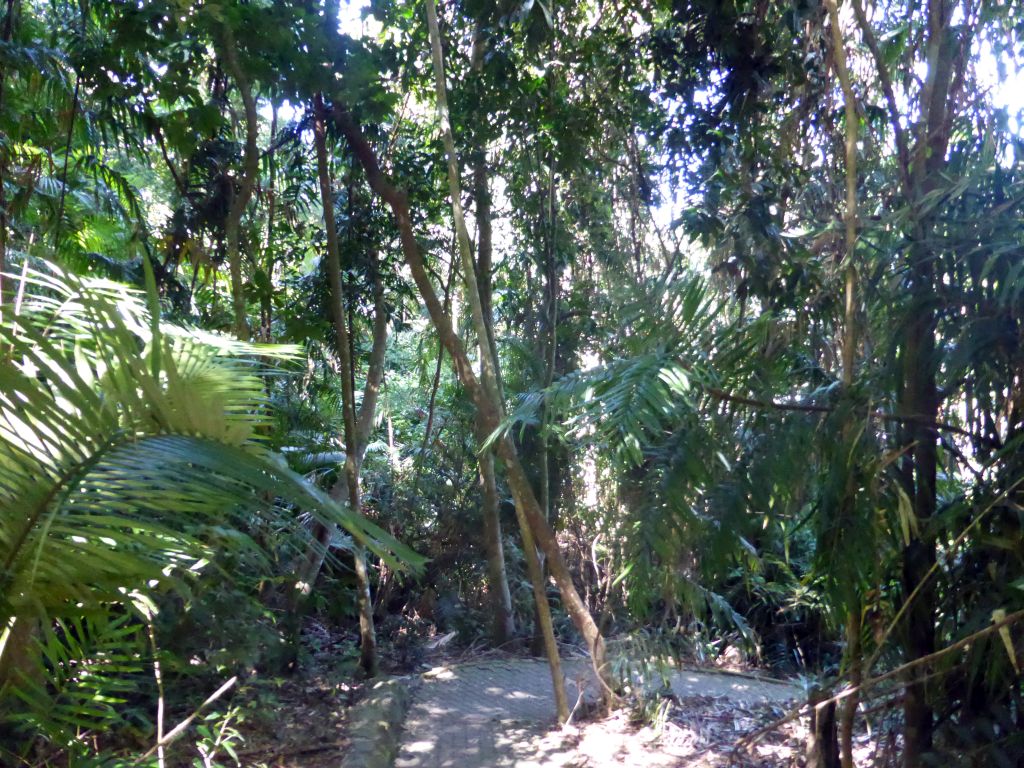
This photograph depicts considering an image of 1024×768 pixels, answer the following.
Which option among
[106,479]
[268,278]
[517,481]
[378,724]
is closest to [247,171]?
[268,278]

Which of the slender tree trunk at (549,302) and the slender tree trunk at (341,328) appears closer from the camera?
the slender tree trunk at (341,328)

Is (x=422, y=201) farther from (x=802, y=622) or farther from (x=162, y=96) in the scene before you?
(x=802, y=622)

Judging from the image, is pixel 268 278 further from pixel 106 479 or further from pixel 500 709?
pixel 106 479

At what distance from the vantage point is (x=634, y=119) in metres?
6.55

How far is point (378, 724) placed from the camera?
5668 millimetres

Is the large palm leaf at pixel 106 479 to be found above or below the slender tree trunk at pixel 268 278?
below

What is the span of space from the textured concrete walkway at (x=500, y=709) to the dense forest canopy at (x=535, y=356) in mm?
415

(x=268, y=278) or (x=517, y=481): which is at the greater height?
(x=268, y=278)

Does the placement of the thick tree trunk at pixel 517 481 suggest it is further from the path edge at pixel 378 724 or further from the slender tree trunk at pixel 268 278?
the path edge at pixel 378 724

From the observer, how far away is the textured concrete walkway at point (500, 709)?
5.40 metres

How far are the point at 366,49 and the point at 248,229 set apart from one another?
5.84 feet

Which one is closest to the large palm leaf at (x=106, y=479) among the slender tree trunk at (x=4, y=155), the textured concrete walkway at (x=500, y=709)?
the slender tree trunk at (x=4, y=155)

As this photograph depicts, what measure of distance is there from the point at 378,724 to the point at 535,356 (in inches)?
156

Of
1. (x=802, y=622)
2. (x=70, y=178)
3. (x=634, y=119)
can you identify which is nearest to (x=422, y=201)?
(x=634, y=119)
